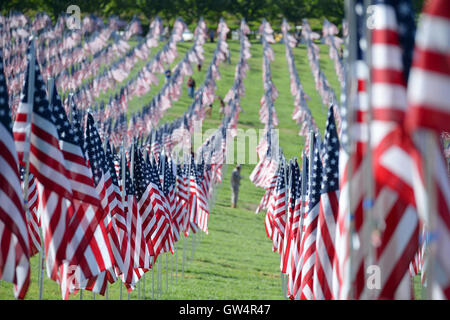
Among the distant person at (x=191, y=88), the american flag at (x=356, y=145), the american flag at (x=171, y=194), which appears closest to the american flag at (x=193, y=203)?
the american flag at (x=171, y=194)

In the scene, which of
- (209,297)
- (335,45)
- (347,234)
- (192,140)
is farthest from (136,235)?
(335,45)

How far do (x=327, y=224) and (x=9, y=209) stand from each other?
14.8 feet

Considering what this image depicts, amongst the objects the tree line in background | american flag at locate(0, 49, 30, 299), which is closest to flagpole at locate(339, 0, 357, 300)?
american flag at locate(0, 49, 30, 299)

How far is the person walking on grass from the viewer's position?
127 feet

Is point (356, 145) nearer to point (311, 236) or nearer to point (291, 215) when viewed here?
point (311, 236)

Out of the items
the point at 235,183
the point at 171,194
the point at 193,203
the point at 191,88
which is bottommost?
the point at 171,194

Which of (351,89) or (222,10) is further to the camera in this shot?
(222,10)

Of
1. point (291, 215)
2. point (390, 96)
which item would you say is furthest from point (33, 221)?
point (390, 96)

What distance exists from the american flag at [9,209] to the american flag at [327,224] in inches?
162

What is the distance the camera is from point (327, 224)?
13.4 m

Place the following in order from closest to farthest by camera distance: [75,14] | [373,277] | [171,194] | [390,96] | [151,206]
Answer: [390,96], [373,277], [151,206], [171,194], [75,14]

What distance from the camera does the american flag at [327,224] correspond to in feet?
43.7

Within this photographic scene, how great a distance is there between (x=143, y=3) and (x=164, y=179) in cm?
9752

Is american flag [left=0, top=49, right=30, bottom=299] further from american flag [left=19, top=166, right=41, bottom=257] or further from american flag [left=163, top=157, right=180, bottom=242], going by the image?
american flag [left=163, top=157, right=180, bottom=242]
